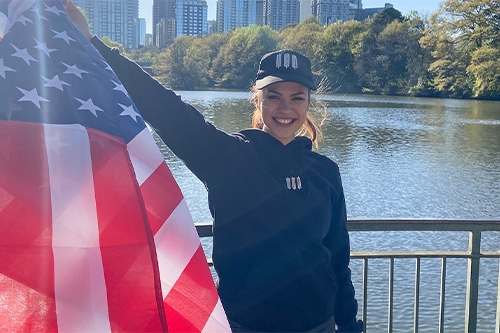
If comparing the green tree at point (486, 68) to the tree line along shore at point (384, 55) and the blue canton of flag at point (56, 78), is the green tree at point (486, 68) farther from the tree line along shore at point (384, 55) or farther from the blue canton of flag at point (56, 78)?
the blue canton of flag at point (56, 78)

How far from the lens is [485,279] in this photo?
8164 millimetres

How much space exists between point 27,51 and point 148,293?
55cm

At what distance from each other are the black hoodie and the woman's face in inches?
1.8

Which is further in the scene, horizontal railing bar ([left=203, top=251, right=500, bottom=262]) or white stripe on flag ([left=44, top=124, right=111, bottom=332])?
horizontal railing bar ([left=203, top=251, right=500, bottom=262])

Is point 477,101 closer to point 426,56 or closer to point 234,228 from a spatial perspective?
point 426,56

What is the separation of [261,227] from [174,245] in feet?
1.56

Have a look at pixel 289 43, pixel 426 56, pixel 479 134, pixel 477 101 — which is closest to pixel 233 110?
pixel 479 134

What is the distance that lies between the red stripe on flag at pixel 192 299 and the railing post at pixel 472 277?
2.02 m

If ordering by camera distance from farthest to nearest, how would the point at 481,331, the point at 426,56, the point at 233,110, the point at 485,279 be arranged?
the point at 426,56, the point at 233,110, the point at 485,279, the point at 481,331

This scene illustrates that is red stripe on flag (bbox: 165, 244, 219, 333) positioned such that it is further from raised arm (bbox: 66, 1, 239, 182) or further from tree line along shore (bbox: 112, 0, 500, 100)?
tree line along shore (bbox: 112, 0, 500, 100)

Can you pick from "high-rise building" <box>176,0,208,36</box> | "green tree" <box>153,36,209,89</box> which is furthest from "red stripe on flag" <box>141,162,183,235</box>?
"high-rise building" <box>176,0,208,36</box>

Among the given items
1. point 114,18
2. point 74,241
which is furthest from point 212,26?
point 74,241

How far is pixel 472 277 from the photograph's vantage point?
9.72 feet

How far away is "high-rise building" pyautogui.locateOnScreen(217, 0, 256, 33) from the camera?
163875 mm
